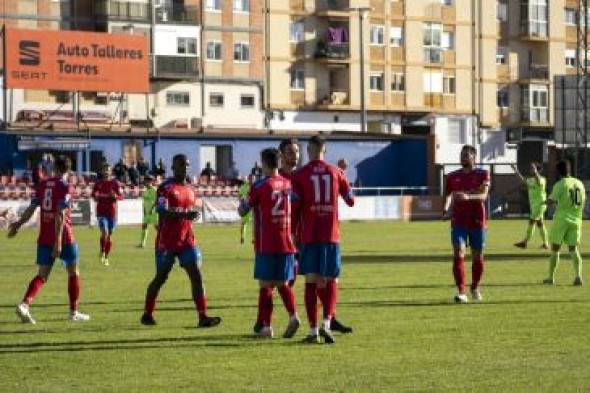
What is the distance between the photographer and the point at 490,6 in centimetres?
9412

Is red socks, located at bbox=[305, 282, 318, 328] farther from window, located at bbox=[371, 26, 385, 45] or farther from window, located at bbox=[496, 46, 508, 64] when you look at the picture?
window, located at bbox=[496, 46, 508, 64]

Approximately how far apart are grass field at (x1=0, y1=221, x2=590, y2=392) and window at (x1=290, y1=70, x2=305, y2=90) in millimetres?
57365

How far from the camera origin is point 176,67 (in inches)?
3140

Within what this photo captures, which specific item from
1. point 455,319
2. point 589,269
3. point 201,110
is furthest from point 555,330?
point 201,110

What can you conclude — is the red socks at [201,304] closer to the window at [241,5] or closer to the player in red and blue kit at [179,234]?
the player in red and blue kit at [179,234]

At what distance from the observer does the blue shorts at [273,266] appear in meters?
16.2

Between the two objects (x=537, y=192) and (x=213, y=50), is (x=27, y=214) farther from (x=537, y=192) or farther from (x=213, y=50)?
(x=213, y=50)

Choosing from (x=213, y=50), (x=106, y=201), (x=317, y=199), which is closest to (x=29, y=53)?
(x=213, y=50)

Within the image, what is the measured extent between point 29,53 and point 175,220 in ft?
170

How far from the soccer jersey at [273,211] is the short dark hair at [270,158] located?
19 cm

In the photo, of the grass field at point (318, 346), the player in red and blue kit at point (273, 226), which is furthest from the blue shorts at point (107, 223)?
the player in red and blue kit at point (273, 226)

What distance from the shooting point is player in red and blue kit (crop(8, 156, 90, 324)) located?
18.2 meters

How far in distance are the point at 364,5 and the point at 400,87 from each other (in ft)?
18.8

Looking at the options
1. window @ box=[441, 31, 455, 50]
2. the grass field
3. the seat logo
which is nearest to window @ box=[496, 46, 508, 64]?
window @ box=[441, 31, 455, 50]
